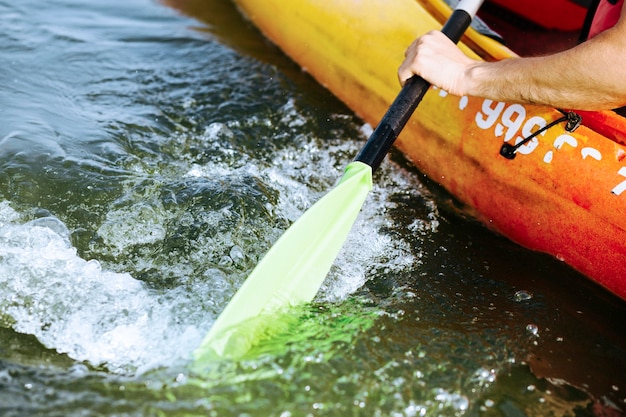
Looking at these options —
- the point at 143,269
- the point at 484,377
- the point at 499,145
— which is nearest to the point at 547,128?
the point at 499,145

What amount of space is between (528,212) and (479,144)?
32 centimetres

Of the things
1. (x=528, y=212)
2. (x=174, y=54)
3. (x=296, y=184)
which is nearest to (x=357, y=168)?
(x=296, y=184)

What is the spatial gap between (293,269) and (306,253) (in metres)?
0.08

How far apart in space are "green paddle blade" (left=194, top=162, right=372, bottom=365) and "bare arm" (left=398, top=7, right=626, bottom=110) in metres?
0.44

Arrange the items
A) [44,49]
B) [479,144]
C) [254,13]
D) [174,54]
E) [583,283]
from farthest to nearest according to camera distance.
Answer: [254,13]
[174,54]
[44,49]
[479,144]
[583,283]

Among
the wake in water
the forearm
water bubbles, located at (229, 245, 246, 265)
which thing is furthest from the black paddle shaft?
water bubbles, located at (229, 245, 246, 265)

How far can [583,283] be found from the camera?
2.30 m

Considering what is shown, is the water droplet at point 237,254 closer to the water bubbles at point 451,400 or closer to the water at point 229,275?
the water at point 229,275

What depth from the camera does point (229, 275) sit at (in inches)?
81.4

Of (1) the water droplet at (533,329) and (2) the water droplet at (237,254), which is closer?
(1) the water droplet at (533,329)

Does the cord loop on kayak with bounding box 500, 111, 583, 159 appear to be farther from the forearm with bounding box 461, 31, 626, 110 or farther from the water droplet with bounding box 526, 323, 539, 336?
the water droplet with bounding box 526, 323, 539, 336

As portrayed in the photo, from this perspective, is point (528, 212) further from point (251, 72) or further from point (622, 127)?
point (251, 72)

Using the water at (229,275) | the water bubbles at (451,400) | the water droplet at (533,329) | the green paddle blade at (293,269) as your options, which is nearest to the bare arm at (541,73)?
the green paddle blade at (293,269)

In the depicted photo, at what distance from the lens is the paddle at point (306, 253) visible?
179 centimetres
